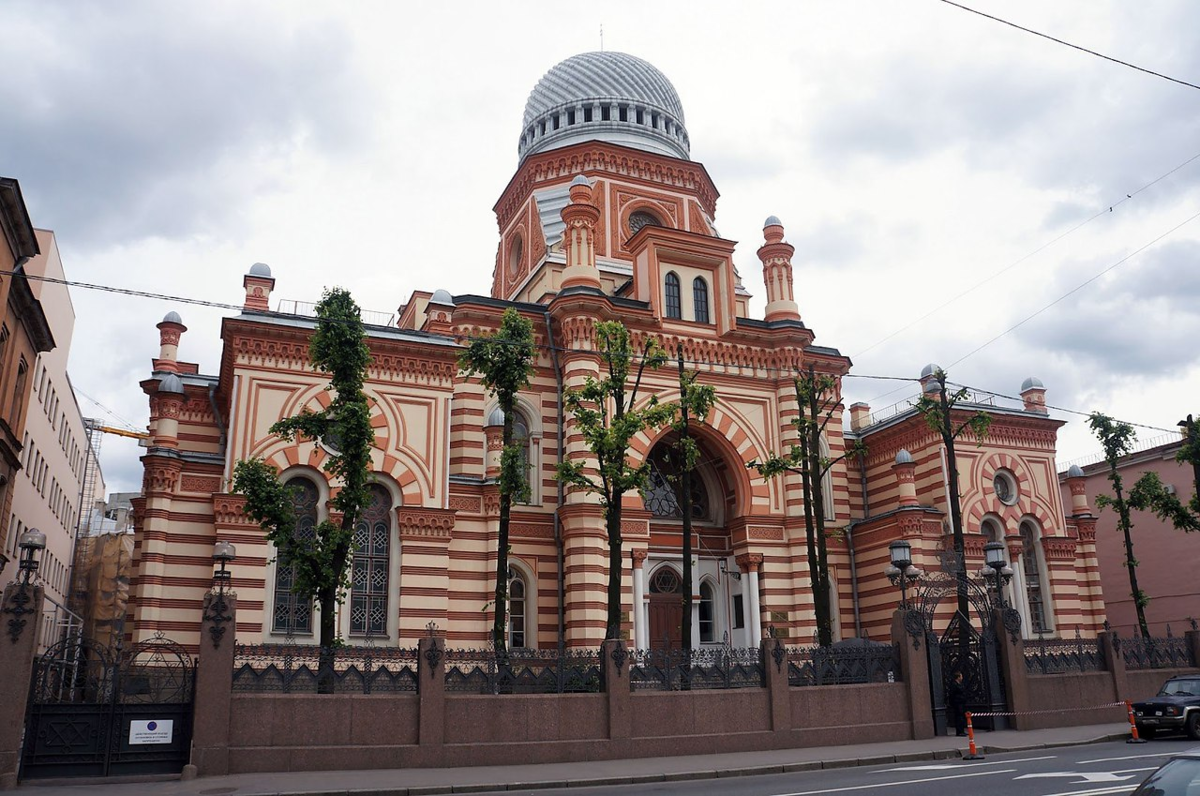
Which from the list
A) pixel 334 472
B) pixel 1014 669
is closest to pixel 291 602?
pixel 334 472

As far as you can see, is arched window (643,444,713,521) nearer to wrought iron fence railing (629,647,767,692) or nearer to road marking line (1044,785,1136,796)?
wrought iron fence railing (629,647,767,692)

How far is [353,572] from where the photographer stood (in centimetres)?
2692

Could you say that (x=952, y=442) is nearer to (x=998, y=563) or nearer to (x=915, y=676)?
(x=998, y=563)

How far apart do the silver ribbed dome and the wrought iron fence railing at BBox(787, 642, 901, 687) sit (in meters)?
24.9

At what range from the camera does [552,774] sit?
16.9 meters

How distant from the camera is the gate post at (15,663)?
15.4 metres

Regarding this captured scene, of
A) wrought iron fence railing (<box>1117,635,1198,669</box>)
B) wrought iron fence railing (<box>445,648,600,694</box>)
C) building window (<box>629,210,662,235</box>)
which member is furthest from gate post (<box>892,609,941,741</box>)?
building window (<box>629,210,662,235</box>)

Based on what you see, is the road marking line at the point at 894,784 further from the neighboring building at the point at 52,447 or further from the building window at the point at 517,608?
the neighboring building at the point at 52,447

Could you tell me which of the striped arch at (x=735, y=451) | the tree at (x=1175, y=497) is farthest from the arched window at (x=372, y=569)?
the tree at (x=1175, y=497)

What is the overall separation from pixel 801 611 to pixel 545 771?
1697cm

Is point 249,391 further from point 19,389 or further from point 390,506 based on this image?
point 19,389

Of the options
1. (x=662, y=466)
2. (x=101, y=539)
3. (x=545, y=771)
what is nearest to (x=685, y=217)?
(x=662, y=466)

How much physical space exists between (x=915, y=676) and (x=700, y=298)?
16531 mm

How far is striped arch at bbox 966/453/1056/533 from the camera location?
3731 centimetres
